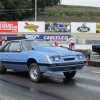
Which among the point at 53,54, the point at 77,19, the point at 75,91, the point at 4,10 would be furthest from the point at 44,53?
the point at 77,19

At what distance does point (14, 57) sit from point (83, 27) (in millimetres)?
38398

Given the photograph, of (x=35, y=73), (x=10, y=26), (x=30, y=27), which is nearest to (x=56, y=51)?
(x=35, y=73)

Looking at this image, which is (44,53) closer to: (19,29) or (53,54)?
(53,54)

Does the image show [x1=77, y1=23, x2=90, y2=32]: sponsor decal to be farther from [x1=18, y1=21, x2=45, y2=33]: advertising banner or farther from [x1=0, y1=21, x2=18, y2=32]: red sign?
[x1=0, y1=21, x2=18, y2=32]: red sign

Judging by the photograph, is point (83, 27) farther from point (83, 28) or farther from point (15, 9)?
point (15, 9)

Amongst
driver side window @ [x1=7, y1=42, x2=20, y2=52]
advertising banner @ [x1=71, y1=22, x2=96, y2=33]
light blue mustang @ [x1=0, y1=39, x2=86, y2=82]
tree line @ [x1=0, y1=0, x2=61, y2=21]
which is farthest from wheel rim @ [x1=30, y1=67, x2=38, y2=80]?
tree line @ [x1=0, y1=0, x2=61, y2=21]

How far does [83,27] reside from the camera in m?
48.2

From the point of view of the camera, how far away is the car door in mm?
10375

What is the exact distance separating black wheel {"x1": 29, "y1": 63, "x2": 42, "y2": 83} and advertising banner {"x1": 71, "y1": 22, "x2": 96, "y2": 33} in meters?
38.0

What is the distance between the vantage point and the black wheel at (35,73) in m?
9.52

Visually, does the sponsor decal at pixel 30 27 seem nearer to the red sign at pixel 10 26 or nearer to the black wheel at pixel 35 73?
the red sign at pixel 10 26

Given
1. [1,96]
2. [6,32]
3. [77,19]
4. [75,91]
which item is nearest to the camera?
[1,96]

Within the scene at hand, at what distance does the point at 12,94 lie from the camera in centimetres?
782

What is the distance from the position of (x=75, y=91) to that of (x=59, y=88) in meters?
0.68
